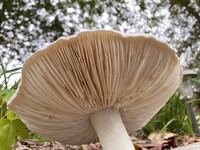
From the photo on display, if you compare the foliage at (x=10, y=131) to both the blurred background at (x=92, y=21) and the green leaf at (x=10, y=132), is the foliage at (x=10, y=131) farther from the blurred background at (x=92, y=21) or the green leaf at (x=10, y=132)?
the blurred background at (x=92, y=21)

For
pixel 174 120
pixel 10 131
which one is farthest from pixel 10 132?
pixel 174 120

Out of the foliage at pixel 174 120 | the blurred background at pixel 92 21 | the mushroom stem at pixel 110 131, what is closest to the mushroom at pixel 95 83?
the mushroom stem at pixel 110 131

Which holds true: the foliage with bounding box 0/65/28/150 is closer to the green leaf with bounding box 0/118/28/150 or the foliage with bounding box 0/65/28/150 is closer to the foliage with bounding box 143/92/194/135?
the green leaf with bounding box 0/118/28/150

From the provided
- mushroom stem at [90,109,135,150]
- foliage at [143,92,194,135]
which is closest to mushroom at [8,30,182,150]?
mushroom stem at [90,109,135,150]

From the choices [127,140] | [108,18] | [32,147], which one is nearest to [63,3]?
[108,18]

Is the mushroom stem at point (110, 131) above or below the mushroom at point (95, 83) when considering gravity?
below

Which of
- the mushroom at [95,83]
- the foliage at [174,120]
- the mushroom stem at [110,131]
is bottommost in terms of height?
the foliage at [174,120]

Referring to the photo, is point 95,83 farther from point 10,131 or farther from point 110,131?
point 10,131
